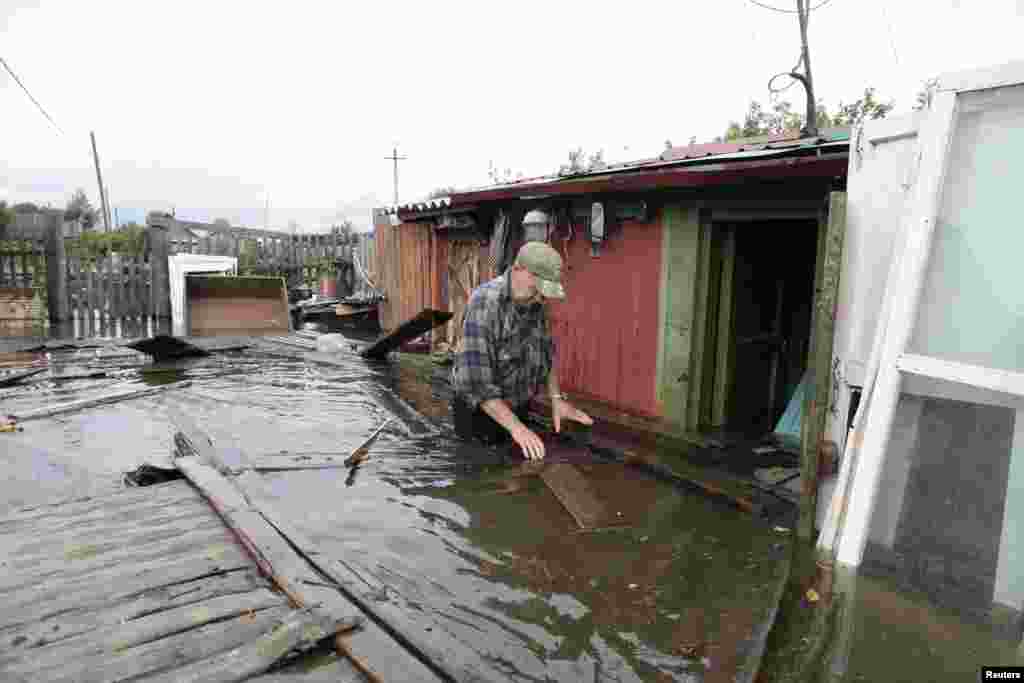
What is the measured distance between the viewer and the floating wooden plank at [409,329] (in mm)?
9117

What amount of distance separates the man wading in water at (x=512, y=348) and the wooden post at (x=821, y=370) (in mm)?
1585

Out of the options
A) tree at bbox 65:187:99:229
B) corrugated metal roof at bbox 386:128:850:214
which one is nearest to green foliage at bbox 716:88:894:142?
corrugated metal roof at bbox 386:128:850:214

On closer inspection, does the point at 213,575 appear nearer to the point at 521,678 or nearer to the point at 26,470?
the point at 521,678

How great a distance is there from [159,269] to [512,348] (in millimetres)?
12049

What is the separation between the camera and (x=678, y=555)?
3822mm

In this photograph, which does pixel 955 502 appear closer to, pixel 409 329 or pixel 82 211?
pixel 409 329

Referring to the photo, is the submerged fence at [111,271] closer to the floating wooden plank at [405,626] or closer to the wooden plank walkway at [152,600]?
the wooden plank walkway at [152,600]

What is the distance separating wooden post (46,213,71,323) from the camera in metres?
12.9

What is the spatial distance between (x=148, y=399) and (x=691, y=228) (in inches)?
248

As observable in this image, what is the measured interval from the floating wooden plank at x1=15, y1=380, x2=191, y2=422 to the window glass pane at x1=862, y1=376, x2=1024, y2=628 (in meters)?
7.23

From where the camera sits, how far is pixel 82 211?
3216cm

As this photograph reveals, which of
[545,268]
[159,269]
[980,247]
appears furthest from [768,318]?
[159,269]

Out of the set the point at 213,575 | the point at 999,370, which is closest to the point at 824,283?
the point at 999,370

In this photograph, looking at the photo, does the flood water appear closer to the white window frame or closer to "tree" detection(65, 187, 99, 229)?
the white window frame
